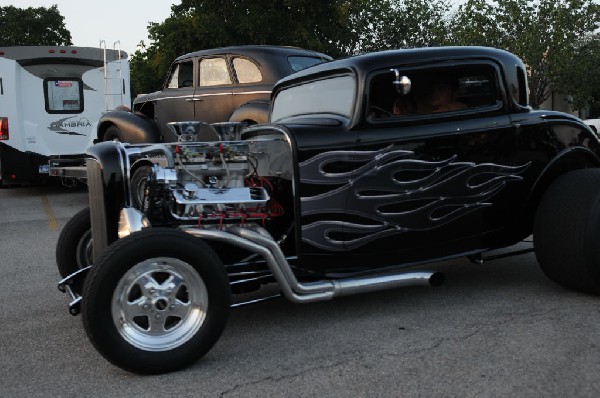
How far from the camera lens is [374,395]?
2986 millimetres

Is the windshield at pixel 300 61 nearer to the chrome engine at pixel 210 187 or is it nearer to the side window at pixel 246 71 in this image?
the side window at pixel 246 71

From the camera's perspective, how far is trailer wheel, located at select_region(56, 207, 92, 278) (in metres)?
4.48

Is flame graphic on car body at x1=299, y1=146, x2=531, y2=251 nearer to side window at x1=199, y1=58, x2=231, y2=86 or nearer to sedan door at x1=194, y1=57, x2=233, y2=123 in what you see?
sedan door at x1=194, y1=57, x2=233, y2=123

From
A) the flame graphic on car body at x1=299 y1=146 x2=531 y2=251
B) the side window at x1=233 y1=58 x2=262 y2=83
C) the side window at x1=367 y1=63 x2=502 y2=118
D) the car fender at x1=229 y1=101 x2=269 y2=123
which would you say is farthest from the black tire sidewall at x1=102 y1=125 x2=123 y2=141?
the flame graphic on car body at x1=299 y1=146 x2=531 y2=251

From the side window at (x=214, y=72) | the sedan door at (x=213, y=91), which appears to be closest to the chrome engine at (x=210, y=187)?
the sedan door at (x=213, y=91)

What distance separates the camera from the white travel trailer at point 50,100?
450 inches

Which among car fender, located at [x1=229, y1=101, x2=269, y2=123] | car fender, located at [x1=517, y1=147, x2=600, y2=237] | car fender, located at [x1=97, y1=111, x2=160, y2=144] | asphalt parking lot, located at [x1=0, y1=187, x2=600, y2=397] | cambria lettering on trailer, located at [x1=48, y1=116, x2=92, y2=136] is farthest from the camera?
cambria lettering on trailer, located at [x1=48, y1=116, x2=92, y2=136]

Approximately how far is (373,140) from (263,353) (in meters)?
1.51

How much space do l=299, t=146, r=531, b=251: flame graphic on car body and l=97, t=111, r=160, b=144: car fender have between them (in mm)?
5950

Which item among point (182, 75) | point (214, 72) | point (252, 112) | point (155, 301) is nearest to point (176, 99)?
point (182, 75)

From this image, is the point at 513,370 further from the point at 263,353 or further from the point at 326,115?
the point at 326,115

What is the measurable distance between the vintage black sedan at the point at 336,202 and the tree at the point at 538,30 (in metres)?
27.5

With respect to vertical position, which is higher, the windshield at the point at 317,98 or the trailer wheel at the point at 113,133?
the windshield at the point at 317,98

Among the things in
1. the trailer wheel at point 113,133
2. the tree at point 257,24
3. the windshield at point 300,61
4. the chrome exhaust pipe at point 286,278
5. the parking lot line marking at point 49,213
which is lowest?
the parking lot line marking at point 49,213
